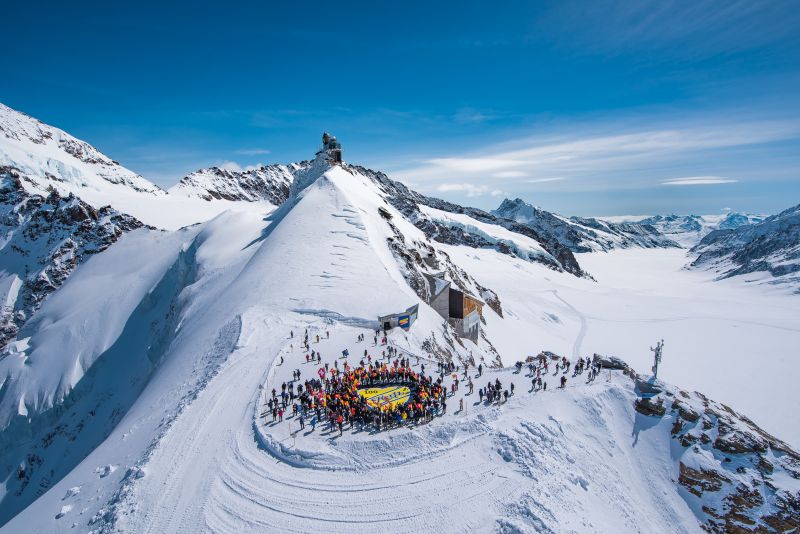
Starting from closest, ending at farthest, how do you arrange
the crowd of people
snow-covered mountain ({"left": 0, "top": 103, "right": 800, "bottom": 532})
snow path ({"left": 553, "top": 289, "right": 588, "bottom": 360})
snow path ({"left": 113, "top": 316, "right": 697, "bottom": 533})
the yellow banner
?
snow path ({"left": 113, "top": 316, "right": 697, "bottom": 533}), snow-covered mountain ({"left": 0, "top": 103, "right": 800, "bottom": 532}), the crowd of people, the yellow banner, snow path ({"left": 553, "top": 289, "right": 588, "bottom": 360})

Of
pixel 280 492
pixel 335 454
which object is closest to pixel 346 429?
pixel 335 454

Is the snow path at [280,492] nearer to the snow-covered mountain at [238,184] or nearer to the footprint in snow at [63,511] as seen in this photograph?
the footprint in snow at [63,511]

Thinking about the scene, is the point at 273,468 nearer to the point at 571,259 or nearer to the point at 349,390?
the point at 349,390

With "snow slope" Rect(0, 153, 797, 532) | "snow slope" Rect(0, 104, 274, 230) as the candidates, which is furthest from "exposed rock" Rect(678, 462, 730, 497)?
"snow slope" Rect(0, 104, 274, 230)

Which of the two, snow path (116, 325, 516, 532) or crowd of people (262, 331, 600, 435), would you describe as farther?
crowd of people (262, 331, 600, 435)

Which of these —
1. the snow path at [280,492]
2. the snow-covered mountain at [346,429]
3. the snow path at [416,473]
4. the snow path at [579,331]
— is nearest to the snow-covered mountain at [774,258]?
the snow-covered mountain at [346,429]

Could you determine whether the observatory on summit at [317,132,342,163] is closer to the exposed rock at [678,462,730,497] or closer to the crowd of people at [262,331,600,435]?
the crowd of people at [262,331,600,435]
